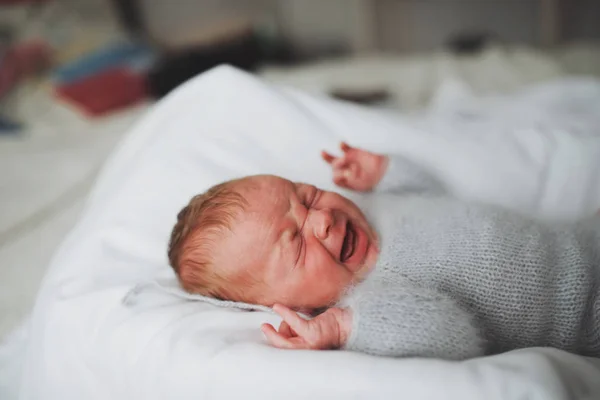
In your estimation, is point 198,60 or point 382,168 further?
point 198,60

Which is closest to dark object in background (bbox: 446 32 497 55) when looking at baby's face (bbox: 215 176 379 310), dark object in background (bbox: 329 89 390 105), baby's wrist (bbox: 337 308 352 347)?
dark object in background (bbox: 329 89 390 105)

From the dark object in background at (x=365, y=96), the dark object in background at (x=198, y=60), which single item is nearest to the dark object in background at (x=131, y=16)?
the dark object in background at (x=198, y=60)

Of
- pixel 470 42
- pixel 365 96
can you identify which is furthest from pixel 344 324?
pixel 470 42

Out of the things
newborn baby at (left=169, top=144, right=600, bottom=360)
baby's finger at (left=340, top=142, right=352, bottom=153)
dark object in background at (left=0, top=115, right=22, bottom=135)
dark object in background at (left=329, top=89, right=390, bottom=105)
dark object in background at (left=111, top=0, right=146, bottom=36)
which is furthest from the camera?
dark object in background at (left=111, top=0, right=146, bottom=36)

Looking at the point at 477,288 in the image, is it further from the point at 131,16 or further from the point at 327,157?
the point at 131,16

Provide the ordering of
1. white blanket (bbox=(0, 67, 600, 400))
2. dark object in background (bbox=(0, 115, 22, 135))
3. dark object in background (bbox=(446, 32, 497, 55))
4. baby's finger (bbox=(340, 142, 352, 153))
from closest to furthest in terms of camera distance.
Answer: white blanket (bbox=(0, 67, 600, 400))
baby's finger (bbox=(340, 142, 352, 153))
dark object in background (bbox=(0, 115, 22, 135))
dark object in background (bbox=(446, 32, 497, 55))

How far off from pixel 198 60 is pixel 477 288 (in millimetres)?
1972

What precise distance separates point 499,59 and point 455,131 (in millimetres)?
897

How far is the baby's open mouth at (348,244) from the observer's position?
796 millimetres

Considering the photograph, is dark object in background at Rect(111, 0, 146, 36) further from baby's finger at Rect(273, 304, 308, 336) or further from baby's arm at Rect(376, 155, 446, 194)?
baby's finger at Rect(273, 304, 308, 336)

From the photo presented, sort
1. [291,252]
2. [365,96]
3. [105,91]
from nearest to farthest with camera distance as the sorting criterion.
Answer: [291,252]
[365,96]
[105,91]

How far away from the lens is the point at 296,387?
0.61 meters

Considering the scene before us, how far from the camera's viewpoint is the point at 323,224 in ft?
2.48

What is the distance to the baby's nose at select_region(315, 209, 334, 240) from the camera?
754mm
